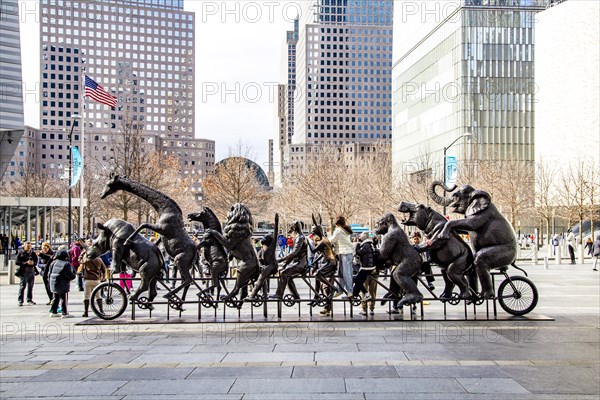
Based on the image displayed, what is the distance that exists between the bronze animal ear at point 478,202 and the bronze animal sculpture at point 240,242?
4.92 metres

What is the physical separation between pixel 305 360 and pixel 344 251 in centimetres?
548

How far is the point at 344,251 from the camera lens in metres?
15.3

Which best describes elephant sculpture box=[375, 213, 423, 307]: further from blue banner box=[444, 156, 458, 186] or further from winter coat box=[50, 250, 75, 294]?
blue banner box=[444, 156, 458, 186]

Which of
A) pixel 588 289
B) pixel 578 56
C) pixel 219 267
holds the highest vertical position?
pixel 578 56

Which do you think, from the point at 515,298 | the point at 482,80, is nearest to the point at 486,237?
the point at 515,298

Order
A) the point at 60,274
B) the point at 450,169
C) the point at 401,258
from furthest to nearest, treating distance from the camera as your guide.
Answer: the point at 450,169
the point at 60,274
the point at 401,258

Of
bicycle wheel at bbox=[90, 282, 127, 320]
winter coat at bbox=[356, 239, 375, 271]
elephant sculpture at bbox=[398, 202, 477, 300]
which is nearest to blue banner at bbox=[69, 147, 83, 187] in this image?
bicycle wheel at bbox=[90, 282, 127, 320]

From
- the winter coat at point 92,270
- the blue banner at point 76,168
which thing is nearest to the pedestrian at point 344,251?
the winter coat at point 92,270

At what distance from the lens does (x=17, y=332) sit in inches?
523

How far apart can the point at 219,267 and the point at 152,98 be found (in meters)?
193

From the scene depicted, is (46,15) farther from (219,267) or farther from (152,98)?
(219,267)

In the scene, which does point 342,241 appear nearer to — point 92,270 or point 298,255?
point 298,255

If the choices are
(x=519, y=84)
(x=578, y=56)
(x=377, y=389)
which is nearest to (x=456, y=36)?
(x=519, y=84)

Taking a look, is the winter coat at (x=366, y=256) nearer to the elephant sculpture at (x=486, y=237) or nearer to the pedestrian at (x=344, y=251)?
the pedestrian at (x=344, y=251)
